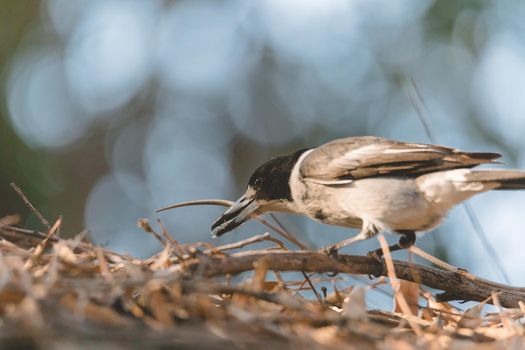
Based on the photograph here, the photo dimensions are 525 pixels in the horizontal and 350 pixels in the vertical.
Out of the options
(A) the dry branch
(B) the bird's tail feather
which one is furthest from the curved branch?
(B) the bird's tail feather

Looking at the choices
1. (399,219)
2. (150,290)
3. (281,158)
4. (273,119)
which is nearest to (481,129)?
(273,119)

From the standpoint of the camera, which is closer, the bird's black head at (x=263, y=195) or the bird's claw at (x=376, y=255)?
the bird's claw at (x=376, y=255)

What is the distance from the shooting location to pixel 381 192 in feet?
15.9

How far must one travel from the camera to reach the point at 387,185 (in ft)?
16.1

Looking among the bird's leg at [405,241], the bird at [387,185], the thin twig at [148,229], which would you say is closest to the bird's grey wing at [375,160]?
the bird at [387,185]

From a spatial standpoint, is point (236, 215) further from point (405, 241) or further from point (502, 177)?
point (502, 177)

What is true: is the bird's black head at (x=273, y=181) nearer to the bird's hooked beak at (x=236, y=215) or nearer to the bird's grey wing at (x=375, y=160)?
the bird's hooked beak at (x=236, y=215)

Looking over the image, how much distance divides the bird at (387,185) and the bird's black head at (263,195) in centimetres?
2

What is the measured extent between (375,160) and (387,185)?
0.20m

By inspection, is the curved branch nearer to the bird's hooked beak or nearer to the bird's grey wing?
the bird's grey wing

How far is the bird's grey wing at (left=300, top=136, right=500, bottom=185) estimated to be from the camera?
4.79 meters

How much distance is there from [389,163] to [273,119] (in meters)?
6.87

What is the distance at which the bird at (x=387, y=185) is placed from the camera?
4754 mm

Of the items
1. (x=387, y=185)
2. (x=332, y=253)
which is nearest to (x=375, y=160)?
(x=387, y=185)
